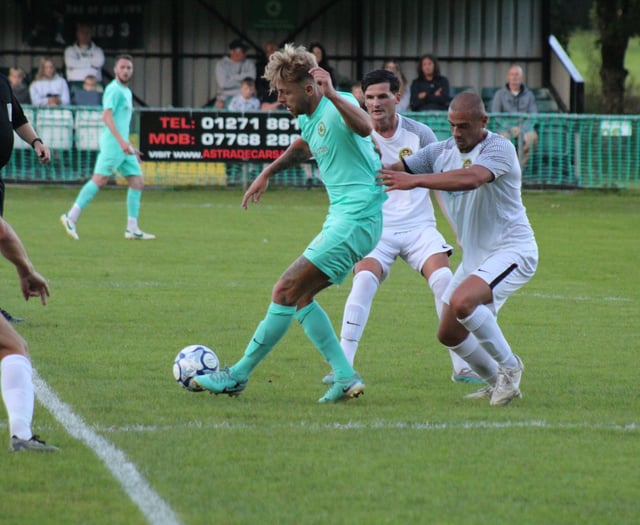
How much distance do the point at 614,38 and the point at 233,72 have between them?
33.2 ft

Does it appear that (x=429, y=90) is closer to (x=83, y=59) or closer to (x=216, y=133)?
(x=216, y=133)

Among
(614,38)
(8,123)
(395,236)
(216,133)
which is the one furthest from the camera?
→ (614,38)

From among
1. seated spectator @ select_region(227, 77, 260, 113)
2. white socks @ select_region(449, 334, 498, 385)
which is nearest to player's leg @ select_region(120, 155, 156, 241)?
seated spectator @ select_region(227, 77, 260, 113)

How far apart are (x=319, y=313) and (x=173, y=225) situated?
10.6 metres

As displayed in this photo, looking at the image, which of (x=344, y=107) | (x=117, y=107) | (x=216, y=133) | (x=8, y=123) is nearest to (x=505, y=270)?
(x=344, y=107)

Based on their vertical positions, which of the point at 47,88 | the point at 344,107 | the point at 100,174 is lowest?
the point at 100,174

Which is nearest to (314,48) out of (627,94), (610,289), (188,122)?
(188,122)

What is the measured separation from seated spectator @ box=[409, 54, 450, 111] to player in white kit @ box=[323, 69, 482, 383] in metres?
14.5

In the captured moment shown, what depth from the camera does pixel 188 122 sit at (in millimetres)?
21562

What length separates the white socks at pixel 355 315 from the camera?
7.78 meters

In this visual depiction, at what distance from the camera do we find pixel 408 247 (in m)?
8.12

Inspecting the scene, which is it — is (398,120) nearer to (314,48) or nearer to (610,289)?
(610,289)

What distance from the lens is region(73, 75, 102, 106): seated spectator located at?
926 inches

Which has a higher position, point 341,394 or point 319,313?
point 319,313
